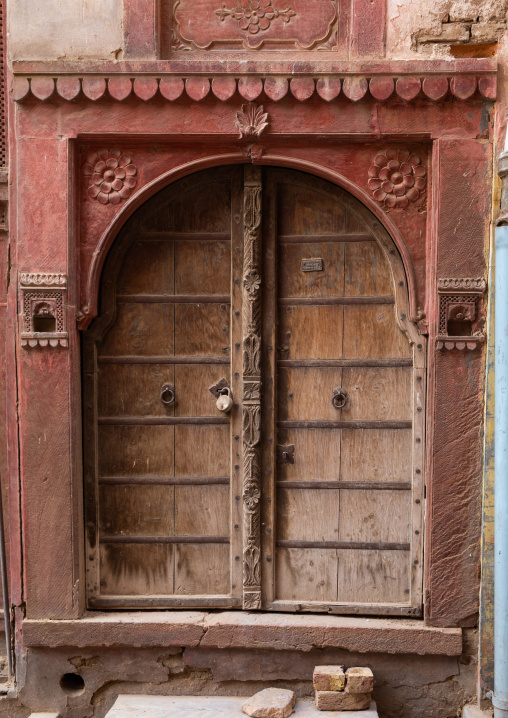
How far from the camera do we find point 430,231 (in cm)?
339

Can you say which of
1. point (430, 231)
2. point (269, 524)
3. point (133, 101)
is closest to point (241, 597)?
point (269, 524)

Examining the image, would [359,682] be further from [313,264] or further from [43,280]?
[43,280]

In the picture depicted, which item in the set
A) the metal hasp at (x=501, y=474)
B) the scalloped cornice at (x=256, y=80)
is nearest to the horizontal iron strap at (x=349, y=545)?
the metal hasp at (x=501, y=474)

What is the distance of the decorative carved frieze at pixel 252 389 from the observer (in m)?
3.57

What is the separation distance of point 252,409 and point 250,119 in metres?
1.43

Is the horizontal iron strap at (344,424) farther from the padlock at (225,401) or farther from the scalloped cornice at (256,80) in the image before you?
the scalloped cornice at (256,80)

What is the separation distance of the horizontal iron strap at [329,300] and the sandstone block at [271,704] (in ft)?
6.33

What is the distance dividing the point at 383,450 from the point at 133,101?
6.99 feet

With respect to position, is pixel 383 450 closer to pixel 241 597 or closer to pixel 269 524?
pixel 269 524

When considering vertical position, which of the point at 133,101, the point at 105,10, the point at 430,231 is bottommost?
the point at 430,231

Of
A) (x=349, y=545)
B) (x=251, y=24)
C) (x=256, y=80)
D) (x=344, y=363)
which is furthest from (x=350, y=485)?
(x=251, y=24)

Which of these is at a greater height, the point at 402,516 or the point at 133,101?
the point at 133,101

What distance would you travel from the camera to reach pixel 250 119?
131 inches

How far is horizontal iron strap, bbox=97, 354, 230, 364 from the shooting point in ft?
12.0
